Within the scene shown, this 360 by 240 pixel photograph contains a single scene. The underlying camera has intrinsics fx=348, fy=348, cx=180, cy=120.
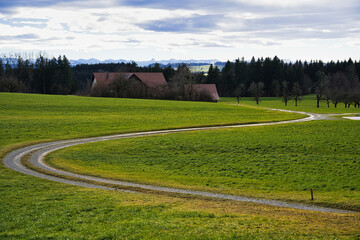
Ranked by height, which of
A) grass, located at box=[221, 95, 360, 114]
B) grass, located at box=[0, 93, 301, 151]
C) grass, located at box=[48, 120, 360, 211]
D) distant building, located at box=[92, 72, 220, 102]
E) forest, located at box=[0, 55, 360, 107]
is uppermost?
forest, located at box=[0, 55, 360, 107]

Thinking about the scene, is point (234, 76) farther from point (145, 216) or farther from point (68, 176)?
point (145, 216)

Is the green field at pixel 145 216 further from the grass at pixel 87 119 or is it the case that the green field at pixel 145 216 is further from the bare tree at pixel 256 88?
the bare tree at pixel 256 88

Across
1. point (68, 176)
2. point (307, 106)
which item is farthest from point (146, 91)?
point (68, 176)

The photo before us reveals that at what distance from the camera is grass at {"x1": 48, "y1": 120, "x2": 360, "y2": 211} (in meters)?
21.3

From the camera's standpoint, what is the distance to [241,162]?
28656mm

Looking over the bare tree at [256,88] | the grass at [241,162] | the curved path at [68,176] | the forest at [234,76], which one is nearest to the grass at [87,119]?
the curved path at [68,176]

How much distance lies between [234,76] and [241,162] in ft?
497

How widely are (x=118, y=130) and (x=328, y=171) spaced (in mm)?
26204

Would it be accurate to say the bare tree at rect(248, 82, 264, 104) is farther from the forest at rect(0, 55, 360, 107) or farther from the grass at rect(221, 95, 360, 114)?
the grass at rect(221, 95, 360, 114)

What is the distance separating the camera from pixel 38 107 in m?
61.6

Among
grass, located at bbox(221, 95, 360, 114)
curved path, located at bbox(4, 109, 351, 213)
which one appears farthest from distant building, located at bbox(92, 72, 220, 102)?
curved path, located at bbox(4, 109, 351, 213)

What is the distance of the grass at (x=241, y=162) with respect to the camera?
21.3 metres

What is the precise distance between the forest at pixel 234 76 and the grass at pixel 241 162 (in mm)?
73249

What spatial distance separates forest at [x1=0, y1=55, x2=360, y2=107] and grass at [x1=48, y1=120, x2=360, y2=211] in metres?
73.2
